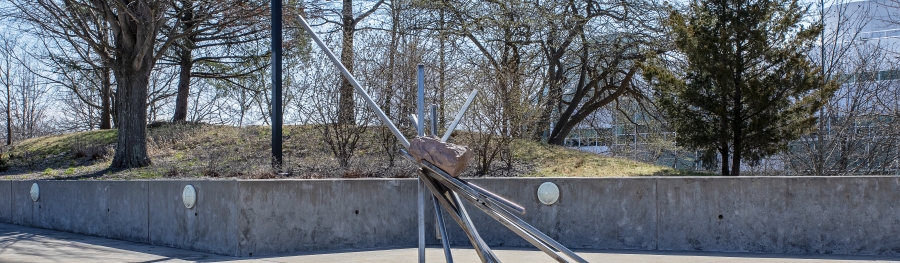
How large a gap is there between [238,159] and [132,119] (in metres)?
2.61

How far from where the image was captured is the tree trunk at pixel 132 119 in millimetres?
16047

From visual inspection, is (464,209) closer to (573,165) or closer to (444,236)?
(444,236)

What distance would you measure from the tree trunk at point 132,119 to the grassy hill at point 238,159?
410mm

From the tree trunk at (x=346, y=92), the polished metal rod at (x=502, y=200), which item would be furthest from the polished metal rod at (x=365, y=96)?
the tree trunk at (x=346, y=92)

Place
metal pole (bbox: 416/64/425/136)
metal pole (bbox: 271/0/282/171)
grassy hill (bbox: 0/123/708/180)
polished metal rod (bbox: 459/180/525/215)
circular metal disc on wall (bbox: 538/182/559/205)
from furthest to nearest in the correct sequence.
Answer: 1. grassy hill (bbox: 0/123/708/180)
2. metal pole (bbox: 271/0/282/171)
3. circular metal disc on wall (bbox: 538/182/559/205)
4. metal pole (bbox: 416/64/425/136)
5. polished metal rod (bbox: 459/180/525/215)

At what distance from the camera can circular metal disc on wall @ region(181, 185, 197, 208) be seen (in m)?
8.59

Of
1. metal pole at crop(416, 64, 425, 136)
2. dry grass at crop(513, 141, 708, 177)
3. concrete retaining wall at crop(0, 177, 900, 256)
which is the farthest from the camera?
dry grass at crop(513, 141, 708, 177)

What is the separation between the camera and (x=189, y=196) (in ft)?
28.4

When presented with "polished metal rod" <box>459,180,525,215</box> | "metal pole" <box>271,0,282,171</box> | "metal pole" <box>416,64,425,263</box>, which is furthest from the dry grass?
"polished metal rod" <box>459,180,525,215</box>

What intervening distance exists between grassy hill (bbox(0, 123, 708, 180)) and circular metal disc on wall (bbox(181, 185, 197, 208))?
2.92 m

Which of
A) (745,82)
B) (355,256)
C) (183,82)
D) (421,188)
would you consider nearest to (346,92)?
(355,256)

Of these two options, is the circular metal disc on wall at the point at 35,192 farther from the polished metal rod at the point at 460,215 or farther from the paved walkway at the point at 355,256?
the polished metal rod at the point at 460,215

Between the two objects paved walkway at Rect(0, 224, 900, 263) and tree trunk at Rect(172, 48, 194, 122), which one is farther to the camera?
tree trunk at Rect(172, 48, 194, 122)

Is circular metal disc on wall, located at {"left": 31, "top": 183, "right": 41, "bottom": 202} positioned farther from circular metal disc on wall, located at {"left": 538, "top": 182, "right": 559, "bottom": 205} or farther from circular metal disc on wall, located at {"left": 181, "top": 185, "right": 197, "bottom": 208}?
circular metal disc on wall, located at {"left": 538, "top": 182, "right": 559, "bottom": 205}
